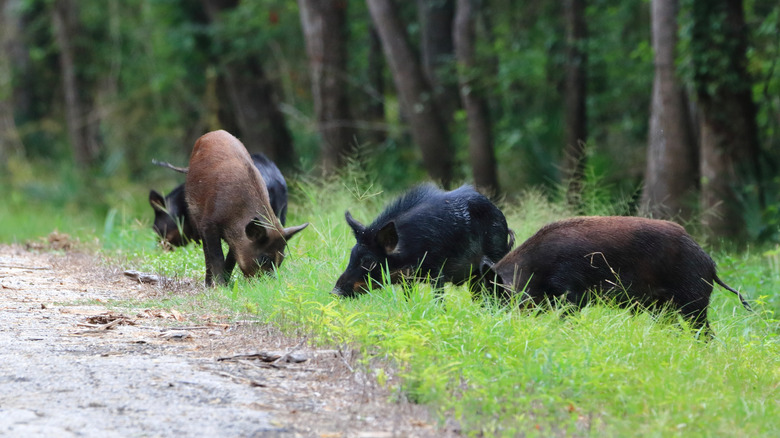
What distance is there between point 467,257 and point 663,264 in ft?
4.57

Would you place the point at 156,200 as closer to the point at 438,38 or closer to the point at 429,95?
the point at 429,95

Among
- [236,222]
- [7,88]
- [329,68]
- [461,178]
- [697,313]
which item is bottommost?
[461,178]

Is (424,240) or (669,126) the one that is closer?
(424,240)

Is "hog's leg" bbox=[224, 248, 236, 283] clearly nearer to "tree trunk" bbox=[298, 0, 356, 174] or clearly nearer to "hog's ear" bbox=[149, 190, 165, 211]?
"hog's ear" bbox=[149, 190, 165, 211]

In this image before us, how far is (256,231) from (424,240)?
1424 millimetres

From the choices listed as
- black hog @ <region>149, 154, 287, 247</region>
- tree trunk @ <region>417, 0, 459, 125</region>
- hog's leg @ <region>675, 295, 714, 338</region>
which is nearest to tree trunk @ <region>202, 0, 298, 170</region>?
tree trunk @ <region>417, 0, 459, 125</region>

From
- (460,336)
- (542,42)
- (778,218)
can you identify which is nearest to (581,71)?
(542,42)

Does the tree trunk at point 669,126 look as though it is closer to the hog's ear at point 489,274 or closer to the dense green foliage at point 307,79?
the dense green foliage at point 307,79

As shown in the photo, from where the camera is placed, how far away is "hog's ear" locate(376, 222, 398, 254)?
649 centimetres

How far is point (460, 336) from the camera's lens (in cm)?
535

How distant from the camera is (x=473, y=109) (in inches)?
613

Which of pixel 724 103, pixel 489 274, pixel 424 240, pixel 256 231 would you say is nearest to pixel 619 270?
pixel 489 274

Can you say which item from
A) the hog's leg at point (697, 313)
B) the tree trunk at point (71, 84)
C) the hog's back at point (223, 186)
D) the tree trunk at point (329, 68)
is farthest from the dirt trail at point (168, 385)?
the tree trunk at point (71, 84)

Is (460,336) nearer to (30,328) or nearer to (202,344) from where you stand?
(202,344)
